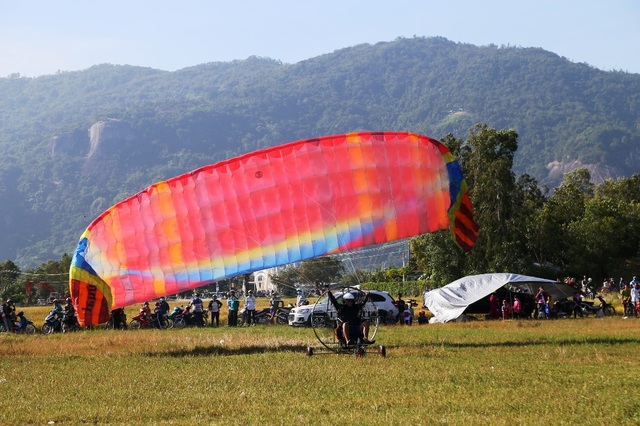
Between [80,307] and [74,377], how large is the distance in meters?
4.74

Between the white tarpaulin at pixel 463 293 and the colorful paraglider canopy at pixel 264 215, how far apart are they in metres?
13.8

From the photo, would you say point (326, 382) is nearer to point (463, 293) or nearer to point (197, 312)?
point (463, 293)

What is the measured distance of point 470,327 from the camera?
3030 cm

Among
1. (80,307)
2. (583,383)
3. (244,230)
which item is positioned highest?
(244,230)

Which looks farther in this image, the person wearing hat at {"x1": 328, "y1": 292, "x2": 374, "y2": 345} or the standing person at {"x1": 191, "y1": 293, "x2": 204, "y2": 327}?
the standing person at {"x1": 191, "y1": 293, "x2": 204, "y2": 327}

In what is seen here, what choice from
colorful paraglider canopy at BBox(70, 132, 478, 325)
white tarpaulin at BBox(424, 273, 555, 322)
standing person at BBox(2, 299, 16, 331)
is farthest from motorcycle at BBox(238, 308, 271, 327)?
colorful paraglider canopy at BBox(70, 132, 478, 325)

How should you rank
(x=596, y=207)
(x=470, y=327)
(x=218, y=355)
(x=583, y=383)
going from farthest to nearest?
(x=596, y=207)
(x=470, y=327)
(x=218, y=355)
(x=583, y=383)

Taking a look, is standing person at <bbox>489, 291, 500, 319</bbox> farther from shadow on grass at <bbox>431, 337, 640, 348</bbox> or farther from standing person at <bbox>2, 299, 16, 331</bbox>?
standing person at <bbox>2, 299, 16, 331</bbox>

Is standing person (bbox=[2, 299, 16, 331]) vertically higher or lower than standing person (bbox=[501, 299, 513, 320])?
higher

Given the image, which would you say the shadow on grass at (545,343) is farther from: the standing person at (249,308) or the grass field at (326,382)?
the standing person at (249,308)

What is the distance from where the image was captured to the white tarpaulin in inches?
1374

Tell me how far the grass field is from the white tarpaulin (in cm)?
1050

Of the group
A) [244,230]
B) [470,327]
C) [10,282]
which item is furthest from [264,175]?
[10,282]

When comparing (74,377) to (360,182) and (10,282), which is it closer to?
(360,182)
